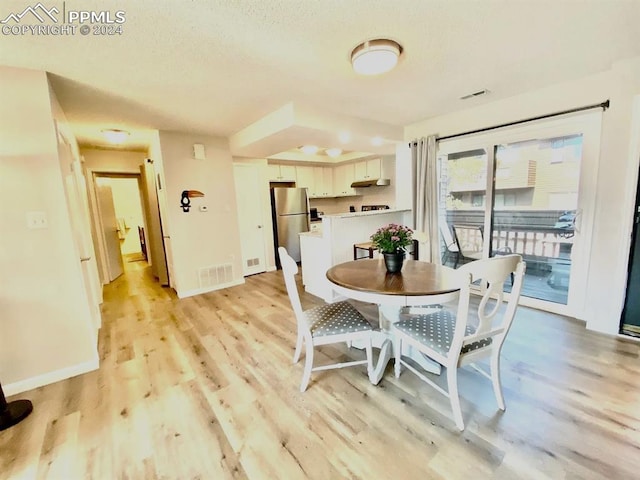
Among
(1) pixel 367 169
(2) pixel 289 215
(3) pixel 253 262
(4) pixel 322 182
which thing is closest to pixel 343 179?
(4) pixel 322 182

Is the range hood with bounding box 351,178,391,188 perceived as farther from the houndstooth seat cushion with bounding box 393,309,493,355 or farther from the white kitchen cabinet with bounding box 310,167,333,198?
the houndstooth seat cushion with bounding box 393,309,493,355

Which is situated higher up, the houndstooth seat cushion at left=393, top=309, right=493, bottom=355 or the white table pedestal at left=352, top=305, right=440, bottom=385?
the houndstooth seat cushion at left=393, top=309, right=493, bottom=355

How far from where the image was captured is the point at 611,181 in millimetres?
2391

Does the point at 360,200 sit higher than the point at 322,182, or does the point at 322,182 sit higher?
the point at 322,182

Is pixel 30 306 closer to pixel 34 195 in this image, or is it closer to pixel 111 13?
pixel 34 195

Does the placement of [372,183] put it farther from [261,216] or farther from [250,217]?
[250,217]

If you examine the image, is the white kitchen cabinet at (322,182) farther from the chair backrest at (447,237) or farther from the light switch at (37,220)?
the light switch at (37,220)

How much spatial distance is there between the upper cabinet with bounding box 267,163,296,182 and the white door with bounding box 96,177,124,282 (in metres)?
3.09

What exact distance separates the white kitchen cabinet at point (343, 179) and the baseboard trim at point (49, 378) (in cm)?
532

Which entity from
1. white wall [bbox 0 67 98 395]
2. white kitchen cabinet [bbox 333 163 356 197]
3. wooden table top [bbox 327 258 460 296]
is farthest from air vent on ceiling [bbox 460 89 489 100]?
white wall [bbox 0 67 98 395]

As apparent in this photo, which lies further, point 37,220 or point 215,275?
point 215,275

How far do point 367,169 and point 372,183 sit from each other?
375 millimetres

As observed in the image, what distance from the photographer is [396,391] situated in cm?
181

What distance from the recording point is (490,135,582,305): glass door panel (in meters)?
2.83
